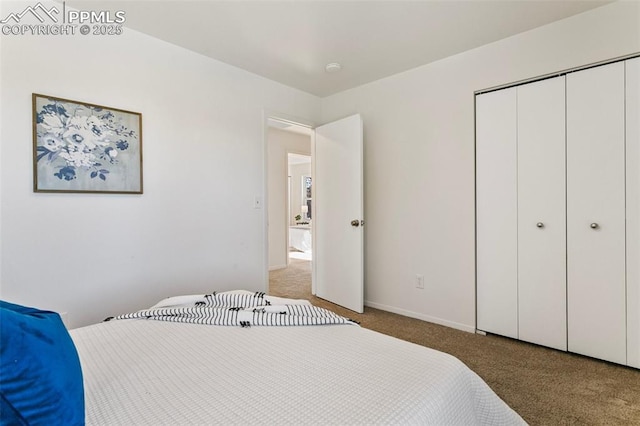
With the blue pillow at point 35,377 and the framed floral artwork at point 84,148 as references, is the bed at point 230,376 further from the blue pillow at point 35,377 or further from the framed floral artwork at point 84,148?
the framed floral artwork at point 84,148

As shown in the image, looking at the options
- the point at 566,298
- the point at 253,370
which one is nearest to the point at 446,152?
the point at 566,298

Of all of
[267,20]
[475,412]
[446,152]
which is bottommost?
[475,412]

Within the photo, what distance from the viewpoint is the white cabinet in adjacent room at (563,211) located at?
2.05 m

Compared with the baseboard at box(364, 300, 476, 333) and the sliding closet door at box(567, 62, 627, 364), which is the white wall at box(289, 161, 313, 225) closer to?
the baseboard at box(364, 300, 476, 333)

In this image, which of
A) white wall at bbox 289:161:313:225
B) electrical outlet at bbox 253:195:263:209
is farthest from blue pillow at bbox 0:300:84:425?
white wall at bbox 289:161:313:225

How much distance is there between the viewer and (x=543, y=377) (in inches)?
77.4

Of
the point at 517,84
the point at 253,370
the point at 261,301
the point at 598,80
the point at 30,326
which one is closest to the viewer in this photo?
the point at 30,326

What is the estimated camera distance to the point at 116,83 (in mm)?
2277

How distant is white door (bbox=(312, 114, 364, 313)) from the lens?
323 centimetres

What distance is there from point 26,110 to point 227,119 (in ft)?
4.52

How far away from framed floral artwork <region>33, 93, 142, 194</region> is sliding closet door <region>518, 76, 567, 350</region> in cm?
290

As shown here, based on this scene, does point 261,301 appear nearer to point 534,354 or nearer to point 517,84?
point 534,354

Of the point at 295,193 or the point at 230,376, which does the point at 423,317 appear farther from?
the point at 295,193

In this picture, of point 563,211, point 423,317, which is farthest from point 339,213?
point 563,211
